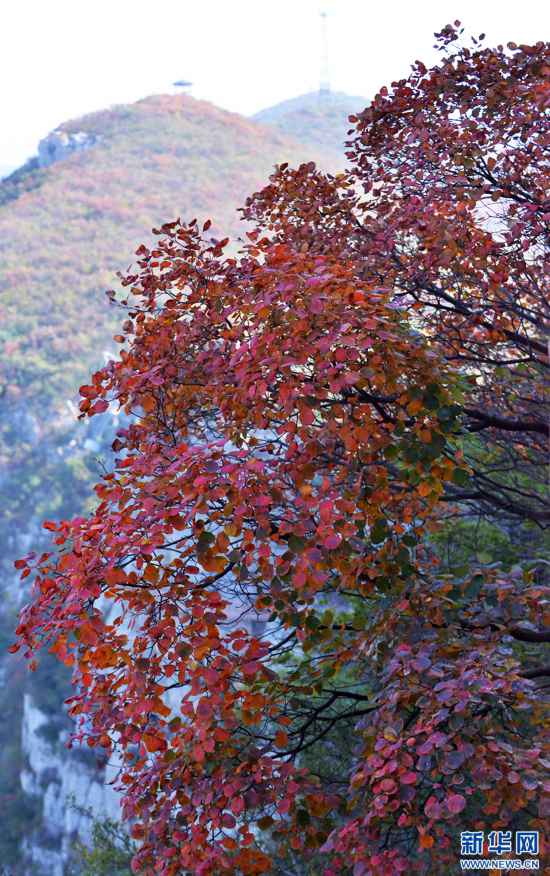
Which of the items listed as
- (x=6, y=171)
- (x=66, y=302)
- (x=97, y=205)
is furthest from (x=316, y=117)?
(x=66, y=302)

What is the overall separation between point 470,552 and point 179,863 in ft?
16.2

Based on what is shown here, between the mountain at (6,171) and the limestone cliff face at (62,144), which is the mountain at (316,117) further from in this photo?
the mountain at (6,171)

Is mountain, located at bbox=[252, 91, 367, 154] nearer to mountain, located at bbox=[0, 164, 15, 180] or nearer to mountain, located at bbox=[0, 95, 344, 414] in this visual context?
mountain, located at bbox=[0, 95, 344, 414]

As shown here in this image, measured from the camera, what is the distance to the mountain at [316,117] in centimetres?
9306

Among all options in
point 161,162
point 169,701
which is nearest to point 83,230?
point 161,162

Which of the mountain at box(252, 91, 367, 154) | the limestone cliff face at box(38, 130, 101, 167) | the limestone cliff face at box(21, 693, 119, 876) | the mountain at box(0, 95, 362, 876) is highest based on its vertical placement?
the mountain at box(252, 91, 367, 154)

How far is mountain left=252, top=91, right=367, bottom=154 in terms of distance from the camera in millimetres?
93062

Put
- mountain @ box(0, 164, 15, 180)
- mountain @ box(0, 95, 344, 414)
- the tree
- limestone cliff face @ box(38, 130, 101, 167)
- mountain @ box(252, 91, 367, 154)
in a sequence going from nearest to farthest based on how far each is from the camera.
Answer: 1. the tree
2. mountain @ box(0, 95, 344, 414)
3. limestone cliff face @ box(38, 130, 101, 167)
4. mountain @ box(252, 91, 367, 154)
5. mountain @ box(0, 164, 15, 180)

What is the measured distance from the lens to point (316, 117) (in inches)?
4092

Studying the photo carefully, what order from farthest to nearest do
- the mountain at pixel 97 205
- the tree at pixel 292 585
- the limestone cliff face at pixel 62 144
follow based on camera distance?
the limestone cliff face at pixel 62 144
the mountain at pixel 97 205
the tree at pixel 292 585

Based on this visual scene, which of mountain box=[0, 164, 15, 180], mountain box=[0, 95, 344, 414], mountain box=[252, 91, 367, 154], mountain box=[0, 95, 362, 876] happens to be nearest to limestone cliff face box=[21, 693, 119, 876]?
mountain box=[0, 95, 362, 876]

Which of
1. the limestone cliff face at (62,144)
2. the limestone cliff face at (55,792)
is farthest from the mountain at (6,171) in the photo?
the limestone cliff face at (55,792)

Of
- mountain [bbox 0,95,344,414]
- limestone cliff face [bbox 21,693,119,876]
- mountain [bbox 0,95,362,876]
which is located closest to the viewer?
limestone cliff face [bbox 21,693,119,876]

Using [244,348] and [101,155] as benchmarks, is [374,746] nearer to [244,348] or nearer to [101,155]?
[244,348]
